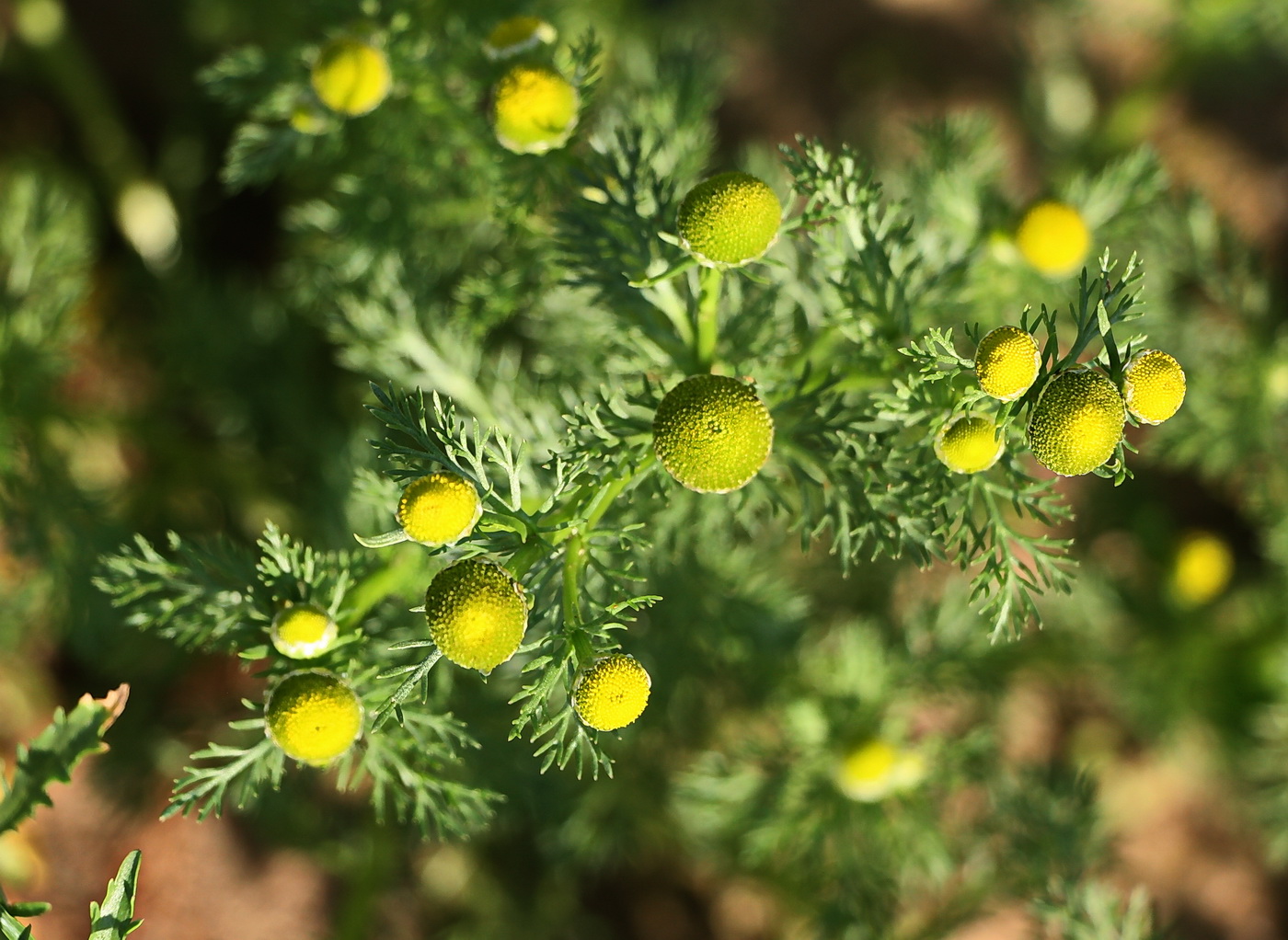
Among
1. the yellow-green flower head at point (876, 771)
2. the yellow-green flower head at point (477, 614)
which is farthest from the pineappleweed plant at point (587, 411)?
the yellow-green flower head at point (876, 771)

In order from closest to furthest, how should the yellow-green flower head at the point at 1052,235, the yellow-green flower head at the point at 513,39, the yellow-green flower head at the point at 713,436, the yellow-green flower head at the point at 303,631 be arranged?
1. the yellow-green flower head at the point at 713,436
2. the yellow-green flower head at the point at 303,631
3. the yellow-green flower head at the point at 513,39
4. the yellow-green flower head at the point at 1052,235

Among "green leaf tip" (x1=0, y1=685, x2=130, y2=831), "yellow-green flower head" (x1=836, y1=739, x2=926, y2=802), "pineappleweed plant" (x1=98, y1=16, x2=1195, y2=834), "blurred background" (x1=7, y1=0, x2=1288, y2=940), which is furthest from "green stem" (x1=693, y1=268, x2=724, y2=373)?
"yellow-green flower head" (x1=836, y1=739, x2=926, y2=802)

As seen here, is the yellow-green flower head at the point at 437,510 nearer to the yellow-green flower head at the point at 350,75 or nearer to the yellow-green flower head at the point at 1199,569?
the yellow-green flower head at the point at 350,75

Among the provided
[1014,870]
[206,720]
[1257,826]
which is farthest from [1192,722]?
[206,720]

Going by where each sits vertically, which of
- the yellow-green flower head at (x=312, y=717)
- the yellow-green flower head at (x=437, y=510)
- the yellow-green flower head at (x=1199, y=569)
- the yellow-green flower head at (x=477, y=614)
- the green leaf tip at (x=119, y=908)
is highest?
the yellow-green flower head at (x=437, y=510)

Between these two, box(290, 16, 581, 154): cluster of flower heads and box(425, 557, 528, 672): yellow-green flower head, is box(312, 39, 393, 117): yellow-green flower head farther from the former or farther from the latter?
box(425, 557, 528, 672): yellow-green flower head

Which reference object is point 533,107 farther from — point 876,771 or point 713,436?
point 876,771
